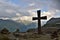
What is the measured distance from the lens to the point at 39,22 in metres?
27.3

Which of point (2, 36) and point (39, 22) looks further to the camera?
point (39, 22)

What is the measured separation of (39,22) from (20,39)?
6.30 meters

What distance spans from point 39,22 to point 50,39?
18.2 ft

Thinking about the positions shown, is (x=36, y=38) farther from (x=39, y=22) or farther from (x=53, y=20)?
(x=53, y=20)

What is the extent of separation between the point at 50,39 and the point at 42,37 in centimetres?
94

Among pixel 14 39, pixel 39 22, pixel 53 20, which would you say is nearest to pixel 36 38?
pixel 14 39

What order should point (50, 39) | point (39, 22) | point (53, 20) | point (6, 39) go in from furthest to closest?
point (53, 20) → point (39, 22) → point (50, 39) → point (6, 39)

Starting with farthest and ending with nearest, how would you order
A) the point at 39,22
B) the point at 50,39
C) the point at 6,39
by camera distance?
the point at 39,22 < the point at 50,39 < the point at 6,39

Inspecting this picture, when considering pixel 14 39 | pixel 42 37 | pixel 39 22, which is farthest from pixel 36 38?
pixel 39 22

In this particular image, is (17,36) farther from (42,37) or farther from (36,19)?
(36,19)

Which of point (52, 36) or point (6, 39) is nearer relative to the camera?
point (6, 39)

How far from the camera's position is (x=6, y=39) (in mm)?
20500

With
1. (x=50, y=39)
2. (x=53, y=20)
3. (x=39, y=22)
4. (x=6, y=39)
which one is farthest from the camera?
(x=53, y=20)

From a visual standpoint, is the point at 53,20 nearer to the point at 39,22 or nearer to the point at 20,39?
the point at 39,22
